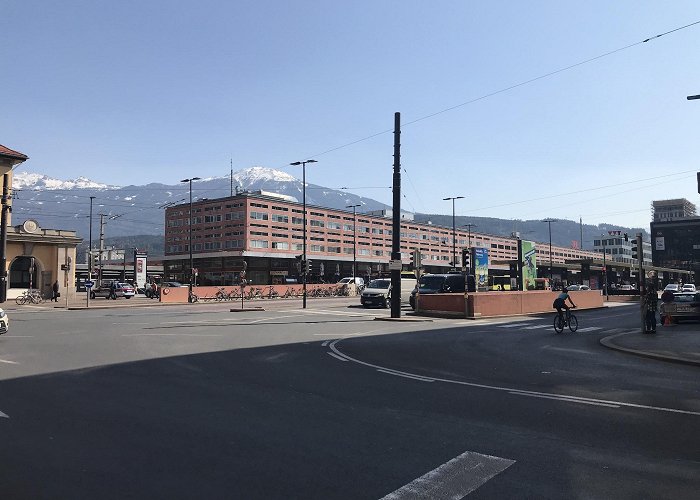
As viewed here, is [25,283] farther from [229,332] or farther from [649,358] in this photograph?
[649,358]

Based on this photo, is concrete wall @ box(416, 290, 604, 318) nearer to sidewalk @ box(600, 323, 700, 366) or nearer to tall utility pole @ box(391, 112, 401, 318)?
tall utility pole @ box(391, 112, 401, 318)

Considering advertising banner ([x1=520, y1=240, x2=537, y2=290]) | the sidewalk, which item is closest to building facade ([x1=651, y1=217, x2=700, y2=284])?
advertising banner ([x1=520, y1=240, x2=537, y2=290])

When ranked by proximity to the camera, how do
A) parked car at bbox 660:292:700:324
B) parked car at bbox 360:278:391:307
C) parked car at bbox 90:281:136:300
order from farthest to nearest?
1. parked car at bbox 90:281:136:300
2. parked car at bbox 360:278:391:307
3. parked car at bbox 660:292:700:324

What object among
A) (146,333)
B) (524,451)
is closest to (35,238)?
(146,333)

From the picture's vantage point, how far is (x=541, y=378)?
9727 mm

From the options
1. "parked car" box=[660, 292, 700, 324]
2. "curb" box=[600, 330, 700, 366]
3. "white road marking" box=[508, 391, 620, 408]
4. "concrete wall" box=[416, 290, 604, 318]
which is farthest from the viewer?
"concrete wall" box=[416, 290, 604, 318]

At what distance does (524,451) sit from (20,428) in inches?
217

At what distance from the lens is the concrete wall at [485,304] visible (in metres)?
26.7

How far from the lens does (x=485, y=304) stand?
27203 mm

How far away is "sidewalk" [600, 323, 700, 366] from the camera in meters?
12.3

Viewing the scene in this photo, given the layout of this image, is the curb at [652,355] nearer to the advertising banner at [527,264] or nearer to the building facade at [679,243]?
the advertising banner at [527,264]

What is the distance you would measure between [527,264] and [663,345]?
85.4 feet

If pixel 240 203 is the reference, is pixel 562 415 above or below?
below

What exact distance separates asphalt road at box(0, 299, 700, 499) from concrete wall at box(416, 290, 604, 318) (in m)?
14.1
